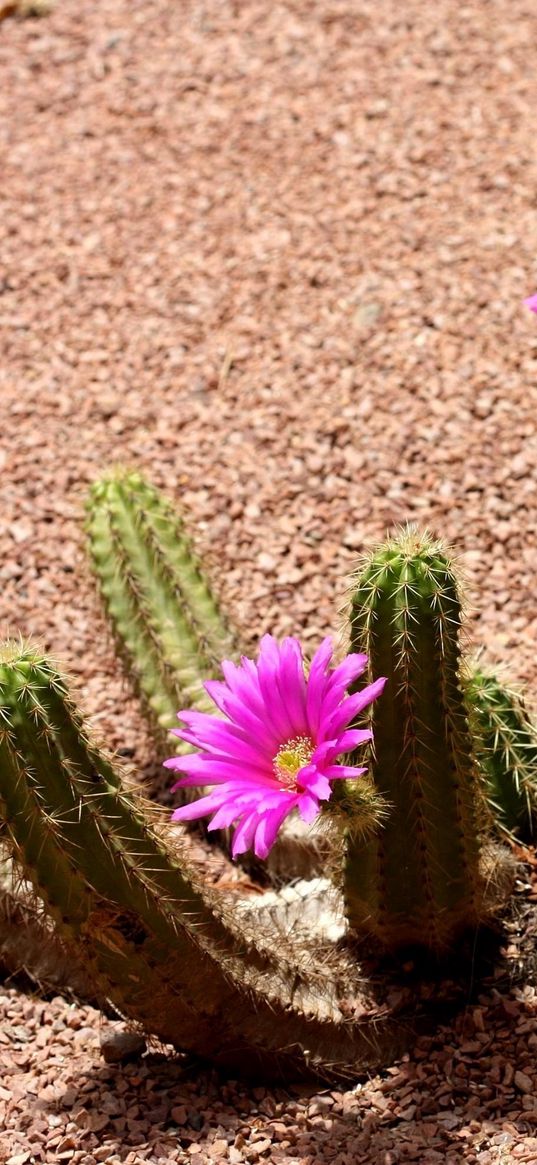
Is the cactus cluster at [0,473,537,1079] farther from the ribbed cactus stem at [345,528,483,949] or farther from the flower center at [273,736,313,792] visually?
the flower center at [273,736,313,792]

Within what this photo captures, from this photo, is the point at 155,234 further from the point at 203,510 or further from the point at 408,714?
the point at 408,714

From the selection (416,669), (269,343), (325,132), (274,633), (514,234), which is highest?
(325,132)

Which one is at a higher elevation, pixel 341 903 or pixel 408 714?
pixel 408 714

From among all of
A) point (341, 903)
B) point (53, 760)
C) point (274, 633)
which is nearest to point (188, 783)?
point (53, 760)

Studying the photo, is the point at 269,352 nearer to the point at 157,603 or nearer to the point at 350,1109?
the point at 157,603

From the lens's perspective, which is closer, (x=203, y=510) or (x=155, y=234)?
(x=203, y=510)

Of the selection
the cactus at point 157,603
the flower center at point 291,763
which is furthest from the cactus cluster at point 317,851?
the cactus at point 157,603

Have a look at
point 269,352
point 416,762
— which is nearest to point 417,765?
point 416,762
